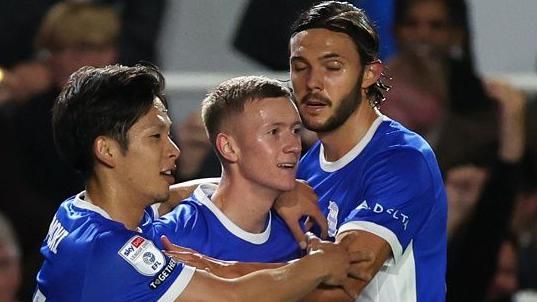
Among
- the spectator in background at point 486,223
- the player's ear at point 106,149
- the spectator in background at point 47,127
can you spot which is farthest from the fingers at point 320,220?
the spectator in background at point 486,223

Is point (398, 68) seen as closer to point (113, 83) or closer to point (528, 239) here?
point (528, 239)

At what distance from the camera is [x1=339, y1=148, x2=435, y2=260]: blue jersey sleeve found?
3.53 m

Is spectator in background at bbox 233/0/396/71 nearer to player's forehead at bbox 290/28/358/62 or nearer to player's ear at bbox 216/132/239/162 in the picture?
player's forehead at bbox 290/28/358/62

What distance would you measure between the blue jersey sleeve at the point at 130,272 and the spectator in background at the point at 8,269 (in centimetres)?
211

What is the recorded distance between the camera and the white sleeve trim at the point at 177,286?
11.1ft

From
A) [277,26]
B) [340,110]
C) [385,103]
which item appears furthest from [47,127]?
[340,110]

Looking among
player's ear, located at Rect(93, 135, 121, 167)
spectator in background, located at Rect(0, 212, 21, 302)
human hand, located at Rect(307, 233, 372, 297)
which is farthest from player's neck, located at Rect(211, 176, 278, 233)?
spectator in background, located at Rect(0, 212, 21, 302)

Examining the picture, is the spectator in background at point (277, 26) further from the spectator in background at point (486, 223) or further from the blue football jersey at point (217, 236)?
the blue football jersey at point (217, 236)

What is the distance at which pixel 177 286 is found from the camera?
3.40 m

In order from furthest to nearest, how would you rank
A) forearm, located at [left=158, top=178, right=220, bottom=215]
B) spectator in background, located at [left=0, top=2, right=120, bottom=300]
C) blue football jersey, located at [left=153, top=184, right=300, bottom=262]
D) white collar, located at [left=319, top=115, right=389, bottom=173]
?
spectator in background, located at [left=0, top=2, right=120, bottom=300] → forearm, located at [left=158, top=178, right=220, bottom=215] → white collar, located at [left=319, top=115, right=389, bottom=173] → blue football jersey, located at [left=153, top=184, right=300, bottom=262]

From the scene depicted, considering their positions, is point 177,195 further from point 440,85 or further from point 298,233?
point 440,85

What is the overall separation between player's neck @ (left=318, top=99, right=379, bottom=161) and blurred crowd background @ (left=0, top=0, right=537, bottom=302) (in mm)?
1760

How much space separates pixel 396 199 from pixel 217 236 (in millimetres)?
451

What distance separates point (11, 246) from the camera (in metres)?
5.45
